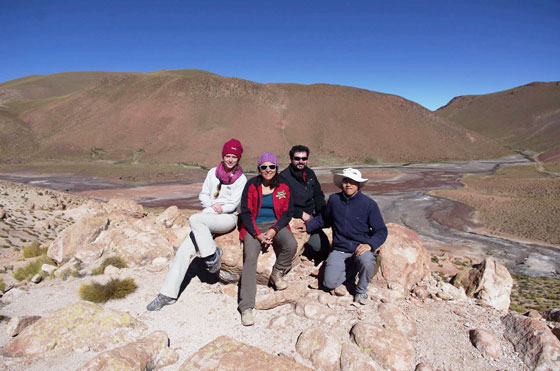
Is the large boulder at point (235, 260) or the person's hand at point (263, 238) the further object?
the large boulder at point (235, 260)

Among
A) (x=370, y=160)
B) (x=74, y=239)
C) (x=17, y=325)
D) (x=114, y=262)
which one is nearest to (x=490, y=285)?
(x=114, y=262)

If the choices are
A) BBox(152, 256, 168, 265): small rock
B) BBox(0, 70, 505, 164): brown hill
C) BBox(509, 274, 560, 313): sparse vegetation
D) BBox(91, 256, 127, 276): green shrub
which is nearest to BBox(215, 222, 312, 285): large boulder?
BBox(152, 256, 168, 265): small rock

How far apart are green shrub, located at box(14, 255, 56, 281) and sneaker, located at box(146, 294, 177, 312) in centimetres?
261

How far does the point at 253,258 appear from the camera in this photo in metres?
4.16


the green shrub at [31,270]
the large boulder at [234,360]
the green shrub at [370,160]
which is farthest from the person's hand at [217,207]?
the green shrub at [370,160]

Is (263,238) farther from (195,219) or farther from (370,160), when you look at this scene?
(370,160)

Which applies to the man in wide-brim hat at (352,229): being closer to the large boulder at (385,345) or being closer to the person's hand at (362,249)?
the person's hand at (362,249)

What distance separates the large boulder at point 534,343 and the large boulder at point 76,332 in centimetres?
437

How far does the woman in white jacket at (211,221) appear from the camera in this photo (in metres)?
4.20

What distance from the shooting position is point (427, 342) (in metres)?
3.66

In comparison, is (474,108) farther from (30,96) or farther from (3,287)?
(30,96)

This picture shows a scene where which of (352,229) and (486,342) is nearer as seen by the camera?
(486,342)

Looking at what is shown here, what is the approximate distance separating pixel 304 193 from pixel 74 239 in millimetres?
4615

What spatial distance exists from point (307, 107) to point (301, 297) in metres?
69.8
